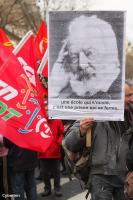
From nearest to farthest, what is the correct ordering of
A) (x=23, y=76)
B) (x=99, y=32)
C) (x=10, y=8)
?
1. (x=99, y=32)
2. (x=23, y=76)
3. (x=10, y=8)

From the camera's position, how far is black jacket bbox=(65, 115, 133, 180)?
13.6 ft

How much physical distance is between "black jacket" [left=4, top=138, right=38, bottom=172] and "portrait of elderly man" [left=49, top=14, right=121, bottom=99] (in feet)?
5.66

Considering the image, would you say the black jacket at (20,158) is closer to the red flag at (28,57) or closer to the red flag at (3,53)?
the red flag at (28,57)

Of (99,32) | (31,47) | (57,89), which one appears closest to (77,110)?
(57,89)

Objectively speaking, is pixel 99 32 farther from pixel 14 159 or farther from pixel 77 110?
pixel 14 159

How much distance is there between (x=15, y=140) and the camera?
4.30 m

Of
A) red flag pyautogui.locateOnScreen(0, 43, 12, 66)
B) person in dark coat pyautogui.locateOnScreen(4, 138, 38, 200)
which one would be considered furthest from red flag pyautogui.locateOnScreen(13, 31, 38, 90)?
person in dark coat pyautogui.locateOnScreen(4, 138, 38, 200)

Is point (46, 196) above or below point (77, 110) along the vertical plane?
below

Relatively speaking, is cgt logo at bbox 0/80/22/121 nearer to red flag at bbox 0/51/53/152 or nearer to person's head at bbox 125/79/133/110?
red flag at bbox 0/51/53/152

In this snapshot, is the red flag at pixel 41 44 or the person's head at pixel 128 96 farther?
the red flag at pixel 41 44

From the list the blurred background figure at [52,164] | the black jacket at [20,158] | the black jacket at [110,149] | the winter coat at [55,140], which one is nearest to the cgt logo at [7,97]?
the black jacket at [110,149]

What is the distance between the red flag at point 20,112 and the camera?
14.2 feet

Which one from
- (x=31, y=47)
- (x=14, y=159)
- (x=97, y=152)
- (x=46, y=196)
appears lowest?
(x=46, y=196)

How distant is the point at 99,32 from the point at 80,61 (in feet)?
0.85
